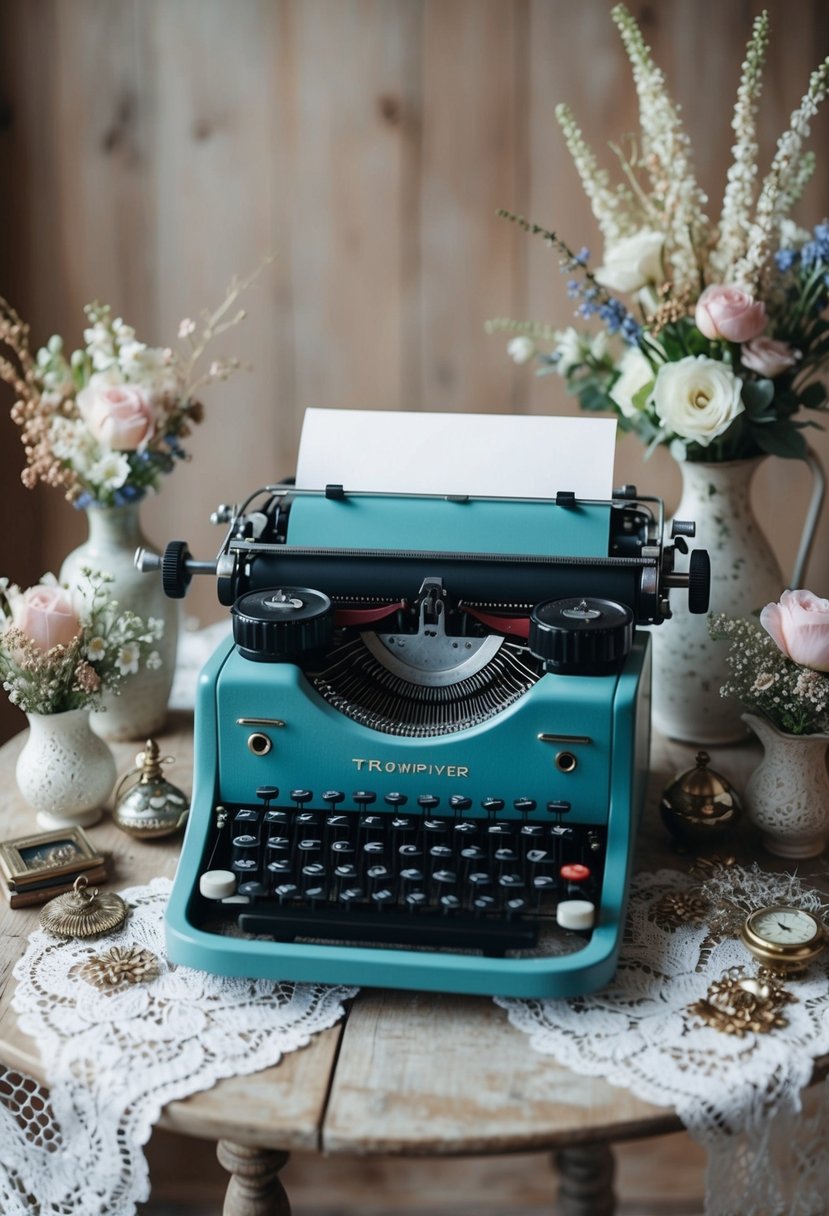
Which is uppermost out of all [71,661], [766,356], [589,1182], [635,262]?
[635,262]

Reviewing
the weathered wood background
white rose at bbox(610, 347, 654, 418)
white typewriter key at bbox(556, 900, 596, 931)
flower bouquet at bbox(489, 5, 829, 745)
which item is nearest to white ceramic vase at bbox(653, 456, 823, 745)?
flower bouquet at bbox(489, 5, 829, 745)

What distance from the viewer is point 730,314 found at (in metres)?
1.88

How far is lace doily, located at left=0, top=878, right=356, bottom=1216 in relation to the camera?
131 centimetres

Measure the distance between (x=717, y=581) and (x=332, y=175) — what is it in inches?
51.8

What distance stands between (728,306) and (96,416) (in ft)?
3.13

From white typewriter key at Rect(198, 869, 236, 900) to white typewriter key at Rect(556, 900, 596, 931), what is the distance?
14.6 inches

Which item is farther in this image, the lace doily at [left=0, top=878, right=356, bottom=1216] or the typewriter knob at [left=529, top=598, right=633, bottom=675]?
the typewriter knob at [left=529, top=598, right=633, bottom=675]

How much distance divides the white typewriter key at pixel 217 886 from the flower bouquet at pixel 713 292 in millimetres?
935

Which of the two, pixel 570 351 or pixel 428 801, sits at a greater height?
pixel 570 351

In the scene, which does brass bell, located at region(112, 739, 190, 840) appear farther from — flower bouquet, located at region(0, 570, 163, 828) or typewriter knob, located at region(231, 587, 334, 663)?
typewriter knob, located at region(231, 587, 334, 663)

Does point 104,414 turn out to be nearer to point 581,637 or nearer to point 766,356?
point 581,637

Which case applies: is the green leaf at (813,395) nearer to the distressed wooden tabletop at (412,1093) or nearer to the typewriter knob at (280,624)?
the typewriter knob at (280,624)

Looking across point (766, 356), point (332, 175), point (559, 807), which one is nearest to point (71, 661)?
point (559, 807)

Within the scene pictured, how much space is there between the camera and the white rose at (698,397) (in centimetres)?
190
